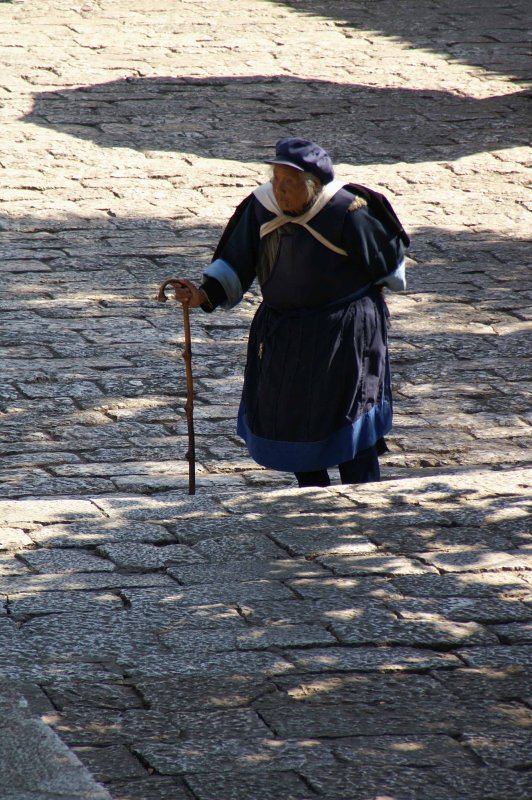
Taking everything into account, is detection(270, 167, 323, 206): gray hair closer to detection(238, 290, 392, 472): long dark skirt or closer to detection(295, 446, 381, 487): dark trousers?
detection(238, 290, 392, 472): long dark skirt

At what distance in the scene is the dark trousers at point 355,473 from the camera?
5.42m

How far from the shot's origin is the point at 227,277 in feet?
17.2

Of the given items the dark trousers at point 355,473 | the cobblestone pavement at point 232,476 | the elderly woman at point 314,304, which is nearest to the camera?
the cobblestone pavement at point 232,476

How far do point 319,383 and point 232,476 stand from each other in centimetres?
107

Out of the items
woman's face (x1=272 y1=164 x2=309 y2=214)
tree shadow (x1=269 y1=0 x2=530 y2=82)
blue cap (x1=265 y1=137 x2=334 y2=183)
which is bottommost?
woman's face (x1=272 y1=164 x2=309 y2=214)

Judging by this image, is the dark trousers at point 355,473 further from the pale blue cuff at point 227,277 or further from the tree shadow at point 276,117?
the tree shadow at point 276,117

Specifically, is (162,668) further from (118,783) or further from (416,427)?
(416,427)

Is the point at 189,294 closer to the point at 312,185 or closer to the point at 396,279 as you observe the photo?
the point at 312,185

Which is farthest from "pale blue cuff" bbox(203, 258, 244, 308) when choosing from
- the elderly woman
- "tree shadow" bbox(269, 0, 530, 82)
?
"tree shadow" bbox(269, 0, 530, 82)

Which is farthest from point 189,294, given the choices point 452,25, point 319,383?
point 452,25

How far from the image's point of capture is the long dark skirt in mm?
5211

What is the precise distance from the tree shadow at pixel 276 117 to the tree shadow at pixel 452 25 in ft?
4.76

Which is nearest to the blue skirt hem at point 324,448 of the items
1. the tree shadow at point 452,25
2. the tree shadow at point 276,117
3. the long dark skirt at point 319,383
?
the long dark skirt at point 319,383

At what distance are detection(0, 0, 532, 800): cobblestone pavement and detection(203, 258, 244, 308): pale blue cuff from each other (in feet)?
2.61
